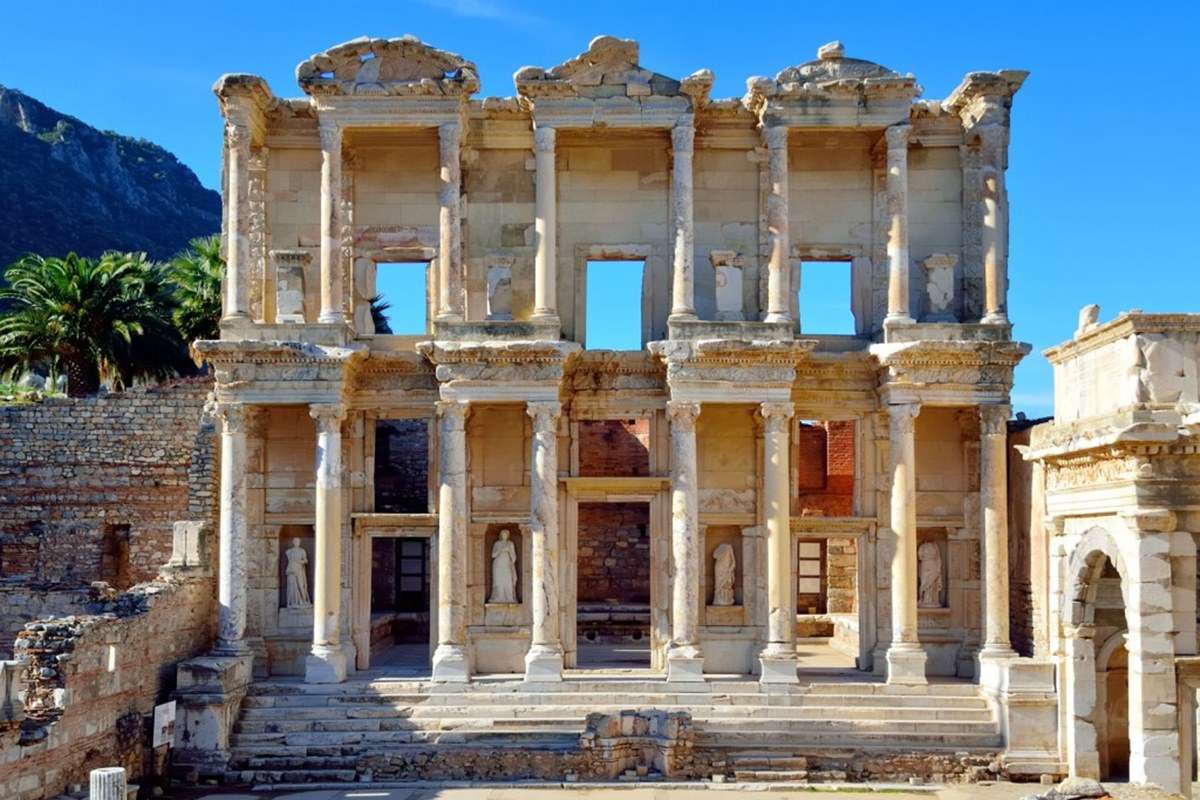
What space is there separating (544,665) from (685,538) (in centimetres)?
305

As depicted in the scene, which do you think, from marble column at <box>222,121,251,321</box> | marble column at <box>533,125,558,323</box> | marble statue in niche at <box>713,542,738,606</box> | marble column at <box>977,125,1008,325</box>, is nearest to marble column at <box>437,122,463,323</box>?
marble column at <box>533,125,558,323</box>

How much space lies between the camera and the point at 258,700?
70.1 feet

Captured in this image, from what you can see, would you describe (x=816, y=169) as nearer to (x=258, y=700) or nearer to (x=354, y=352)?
(x=354, y=352)

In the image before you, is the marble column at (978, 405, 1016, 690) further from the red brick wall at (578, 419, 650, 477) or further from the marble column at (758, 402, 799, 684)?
the red brick wall at (578, 419, 650, 477)

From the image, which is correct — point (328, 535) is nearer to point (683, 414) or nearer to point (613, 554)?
point (683, 414)

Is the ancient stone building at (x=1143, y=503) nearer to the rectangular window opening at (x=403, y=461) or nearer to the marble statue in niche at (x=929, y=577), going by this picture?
the marble statue in niche at (x=929, y=577)

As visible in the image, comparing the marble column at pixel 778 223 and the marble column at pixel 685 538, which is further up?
the marble column at pixel 778 223

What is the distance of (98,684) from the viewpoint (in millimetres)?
18500

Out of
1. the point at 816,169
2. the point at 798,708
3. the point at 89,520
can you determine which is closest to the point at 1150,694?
the point at 798,708

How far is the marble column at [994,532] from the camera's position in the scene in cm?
2166

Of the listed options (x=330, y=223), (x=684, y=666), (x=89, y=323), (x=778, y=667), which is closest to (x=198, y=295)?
(x=89, y=323)

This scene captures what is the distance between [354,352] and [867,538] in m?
9.21

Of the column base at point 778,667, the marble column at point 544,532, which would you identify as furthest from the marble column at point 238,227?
the column base at point 778,667

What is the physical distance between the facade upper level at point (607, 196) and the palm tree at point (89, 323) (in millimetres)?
10710
